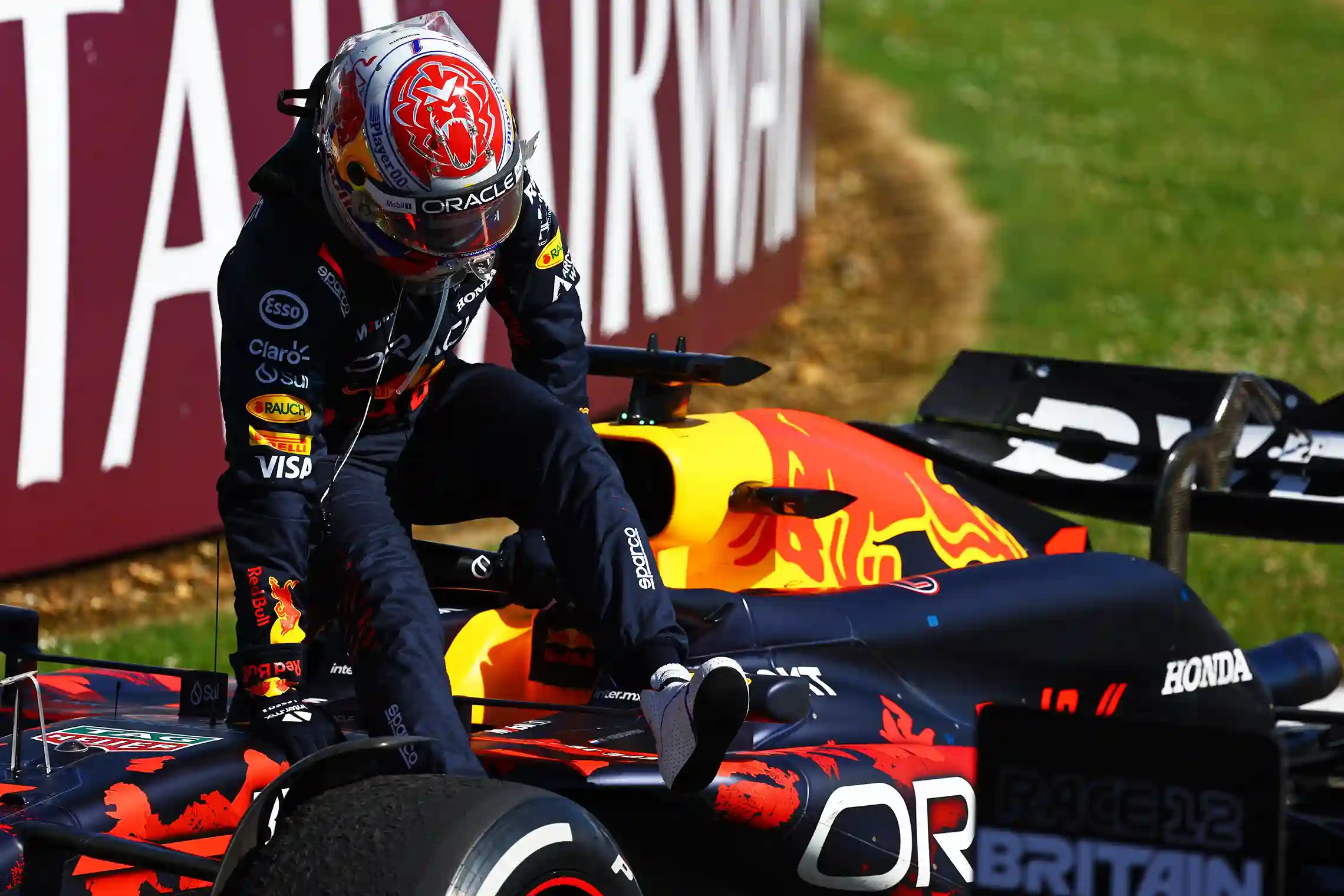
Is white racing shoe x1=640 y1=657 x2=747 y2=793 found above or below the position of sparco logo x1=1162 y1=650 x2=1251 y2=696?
above

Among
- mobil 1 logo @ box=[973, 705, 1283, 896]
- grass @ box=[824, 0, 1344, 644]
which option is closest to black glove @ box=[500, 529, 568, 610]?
mobil 1 logo @ box=[973, 705, 1283, 896]

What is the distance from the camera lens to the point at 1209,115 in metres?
21.2

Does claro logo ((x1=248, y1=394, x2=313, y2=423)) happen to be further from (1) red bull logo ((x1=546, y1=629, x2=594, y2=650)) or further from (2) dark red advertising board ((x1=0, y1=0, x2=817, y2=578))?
(2) dark red advertising board ((x1=0, y1=0, x2=817, y2=578))

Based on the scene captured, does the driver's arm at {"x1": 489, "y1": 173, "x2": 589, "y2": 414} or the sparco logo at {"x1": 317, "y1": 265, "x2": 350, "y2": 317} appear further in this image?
the driver's arm at {"x1": 489, "y1": 173, "x2": 589, "y2": 414}

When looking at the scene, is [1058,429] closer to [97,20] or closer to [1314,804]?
[1314,804]

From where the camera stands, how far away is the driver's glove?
146 inches

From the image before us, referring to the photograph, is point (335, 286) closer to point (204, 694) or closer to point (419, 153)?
point (419, 153)

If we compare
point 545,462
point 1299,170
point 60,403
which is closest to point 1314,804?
point 545,462

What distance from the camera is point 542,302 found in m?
4.45

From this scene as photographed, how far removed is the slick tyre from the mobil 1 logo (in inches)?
34.0

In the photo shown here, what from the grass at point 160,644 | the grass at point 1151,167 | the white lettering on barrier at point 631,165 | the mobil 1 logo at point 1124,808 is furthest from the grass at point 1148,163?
the mobil 1 logo at point 1124,808

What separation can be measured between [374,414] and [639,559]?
2.30ft

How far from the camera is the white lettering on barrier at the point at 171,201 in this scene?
784cm

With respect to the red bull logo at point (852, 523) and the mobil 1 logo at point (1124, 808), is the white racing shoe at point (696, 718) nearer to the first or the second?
the mobil 1 logo at point (1124, 808)
